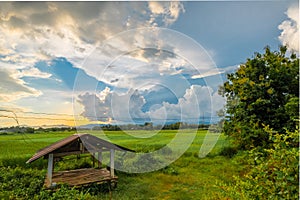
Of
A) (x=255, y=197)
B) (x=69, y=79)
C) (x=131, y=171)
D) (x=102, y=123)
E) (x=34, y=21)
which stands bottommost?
(x=131, y=171)

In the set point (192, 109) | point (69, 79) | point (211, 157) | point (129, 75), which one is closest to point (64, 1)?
point (129, 75)

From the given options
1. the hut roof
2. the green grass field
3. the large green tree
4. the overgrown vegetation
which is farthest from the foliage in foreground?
the large green tree

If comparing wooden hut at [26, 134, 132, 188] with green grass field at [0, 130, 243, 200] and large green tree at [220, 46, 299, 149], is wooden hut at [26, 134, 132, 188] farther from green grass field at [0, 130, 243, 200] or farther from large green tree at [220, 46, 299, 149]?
large green tree at [220, 46, 299, 149]

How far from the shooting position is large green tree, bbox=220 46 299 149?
5.45 metres

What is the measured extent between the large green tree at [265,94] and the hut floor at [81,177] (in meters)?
3.84

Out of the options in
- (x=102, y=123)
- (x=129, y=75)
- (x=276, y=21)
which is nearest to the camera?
(x=276, y=21)

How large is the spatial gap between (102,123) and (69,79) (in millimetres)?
1424

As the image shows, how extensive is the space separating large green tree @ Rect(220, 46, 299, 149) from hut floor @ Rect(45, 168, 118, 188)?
151 inches

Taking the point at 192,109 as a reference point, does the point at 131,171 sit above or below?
below

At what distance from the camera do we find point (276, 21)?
3.74 meters

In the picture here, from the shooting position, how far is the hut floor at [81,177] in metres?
4.64

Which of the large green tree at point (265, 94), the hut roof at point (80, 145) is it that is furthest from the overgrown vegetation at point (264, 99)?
the hut roof at point (80, 145)

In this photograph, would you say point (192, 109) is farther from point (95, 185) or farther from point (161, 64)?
point (95, 185)

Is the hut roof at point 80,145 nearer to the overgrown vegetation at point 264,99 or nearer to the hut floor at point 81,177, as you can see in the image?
the hut floor at point 81,177
